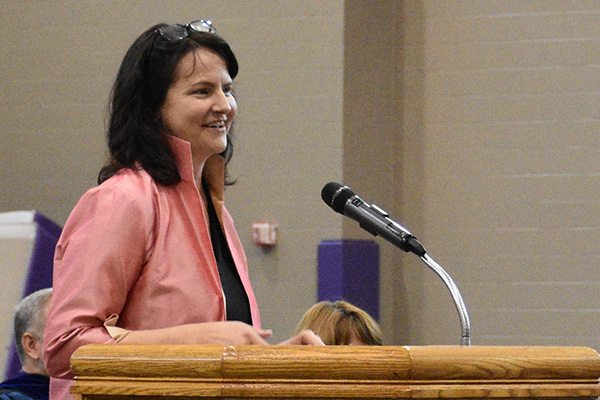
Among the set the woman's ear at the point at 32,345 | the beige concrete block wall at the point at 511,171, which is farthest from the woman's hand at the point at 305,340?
the beige concrete block wall at the point at 511,171

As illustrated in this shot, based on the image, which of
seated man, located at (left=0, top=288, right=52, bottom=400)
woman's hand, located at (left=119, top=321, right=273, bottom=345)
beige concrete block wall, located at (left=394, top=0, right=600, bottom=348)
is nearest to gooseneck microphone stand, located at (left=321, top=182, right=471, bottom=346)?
woman's hand, located at (left=119, top=321, right=273, bottom=345)

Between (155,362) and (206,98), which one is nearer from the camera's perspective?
(155,362)

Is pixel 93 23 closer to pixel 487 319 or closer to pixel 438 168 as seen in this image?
pixel 438 168

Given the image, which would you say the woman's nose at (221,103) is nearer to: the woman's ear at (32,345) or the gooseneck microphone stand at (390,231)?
the gooseneck microphone stand at (390,231)

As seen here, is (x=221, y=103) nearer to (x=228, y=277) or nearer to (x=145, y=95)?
(x=145, y=95)

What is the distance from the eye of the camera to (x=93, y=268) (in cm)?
146

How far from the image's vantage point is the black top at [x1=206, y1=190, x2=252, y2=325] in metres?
1.66

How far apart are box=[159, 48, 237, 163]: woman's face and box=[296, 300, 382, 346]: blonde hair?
1143 mm

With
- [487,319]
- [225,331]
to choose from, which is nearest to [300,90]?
[487,319]

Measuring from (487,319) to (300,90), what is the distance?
136 cm

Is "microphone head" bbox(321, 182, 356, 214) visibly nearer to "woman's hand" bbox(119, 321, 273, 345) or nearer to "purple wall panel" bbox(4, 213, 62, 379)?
"woman's hand" bbox(119, 321, 273, 345)

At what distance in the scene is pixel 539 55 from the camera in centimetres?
421

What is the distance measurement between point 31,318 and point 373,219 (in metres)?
1.74

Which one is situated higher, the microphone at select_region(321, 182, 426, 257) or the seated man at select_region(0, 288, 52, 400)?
the microphone at select_region(321, 182, 426, 257)
